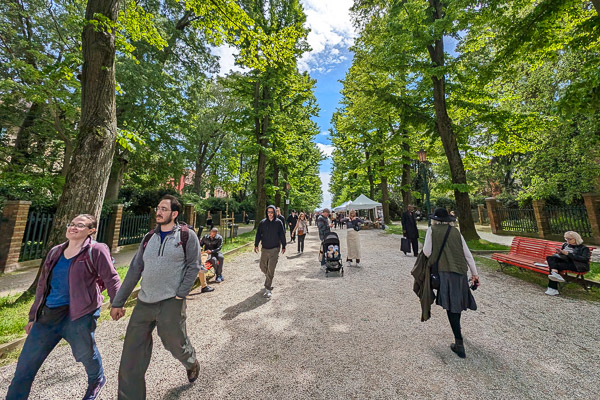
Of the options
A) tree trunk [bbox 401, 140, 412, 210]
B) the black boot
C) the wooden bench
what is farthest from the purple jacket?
tree trunk [bbox 401, 140, 412, 210]

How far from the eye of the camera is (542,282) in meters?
5.59

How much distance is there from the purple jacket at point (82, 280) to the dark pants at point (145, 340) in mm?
472

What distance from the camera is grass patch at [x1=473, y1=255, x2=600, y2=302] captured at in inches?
185

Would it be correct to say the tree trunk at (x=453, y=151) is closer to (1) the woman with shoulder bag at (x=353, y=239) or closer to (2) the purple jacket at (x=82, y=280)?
(1) the woman with shoulder bag at (x=353, y=239)

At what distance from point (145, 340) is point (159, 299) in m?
0.41

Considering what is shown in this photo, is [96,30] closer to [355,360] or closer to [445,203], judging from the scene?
[355,360]

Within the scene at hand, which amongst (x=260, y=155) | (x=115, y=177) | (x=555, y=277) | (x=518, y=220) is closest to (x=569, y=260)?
(x=555, y=277)

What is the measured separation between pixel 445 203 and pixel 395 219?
756 cm

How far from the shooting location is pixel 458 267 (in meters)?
3.07

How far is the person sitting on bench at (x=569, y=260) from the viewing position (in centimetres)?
455

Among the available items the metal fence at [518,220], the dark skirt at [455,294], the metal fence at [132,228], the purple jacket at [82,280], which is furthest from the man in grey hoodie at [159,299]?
the metal fence at [518,220]

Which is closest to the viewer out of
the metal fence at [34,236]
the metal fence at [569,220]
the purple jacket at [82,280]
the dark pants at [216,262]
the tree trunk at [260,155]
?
the purple jacket at [82,280]

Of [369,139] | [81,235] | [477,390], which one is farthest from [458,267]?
[369,139]

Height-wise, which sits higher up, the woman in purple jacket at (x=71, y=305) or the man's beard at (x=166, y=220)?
the man's beard at (x=166, y=220)
